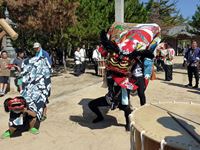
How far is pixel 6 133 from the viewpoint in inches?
214

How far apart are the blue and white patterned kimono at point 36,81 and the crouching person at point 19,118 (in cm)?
20

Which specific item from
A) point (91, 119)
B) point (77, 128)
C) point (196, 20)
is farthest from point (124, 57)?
point (196, 20)

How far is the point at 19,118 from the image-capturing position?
5.37 metres

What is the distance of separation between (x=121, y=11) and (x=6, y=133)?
21.9 ft

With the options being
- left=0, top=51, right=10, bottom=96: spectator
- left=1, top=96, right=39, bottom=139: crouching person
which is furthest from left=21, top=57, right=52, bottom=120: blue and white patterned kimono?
left=0, top=51, right=10, bottom=96: spectator

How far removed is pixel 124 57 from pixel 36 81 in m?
1.68

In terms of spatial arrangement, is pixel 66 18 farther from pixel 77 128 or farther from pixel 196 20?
pixel 196 20

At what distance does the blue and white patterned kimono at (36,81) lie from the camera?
5.67 metres

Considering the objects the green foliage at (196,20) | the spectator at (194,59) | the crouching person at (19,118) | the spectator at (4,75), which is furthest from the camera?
the green foliage at (196,20)

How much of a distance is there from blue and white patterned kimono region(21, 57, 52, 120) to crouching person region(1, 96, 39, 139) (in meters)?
0.20

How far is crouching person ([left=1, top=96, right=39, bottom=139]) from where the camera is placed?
522 centimetres

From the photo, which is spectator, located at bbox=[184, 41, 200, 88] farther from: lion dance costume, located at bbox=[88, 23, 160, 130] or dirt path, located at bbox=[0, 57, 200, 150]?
lion dance costume, located at bbox=[88, 23, 160, 130]

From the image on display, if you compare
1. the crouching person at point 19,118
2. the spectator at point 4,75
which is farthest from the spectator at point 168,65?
the crouching person at point 19,118

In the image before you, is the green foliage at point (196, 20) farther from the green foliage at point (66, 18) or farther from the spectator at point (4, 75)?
the spectator at point (4, 75)
